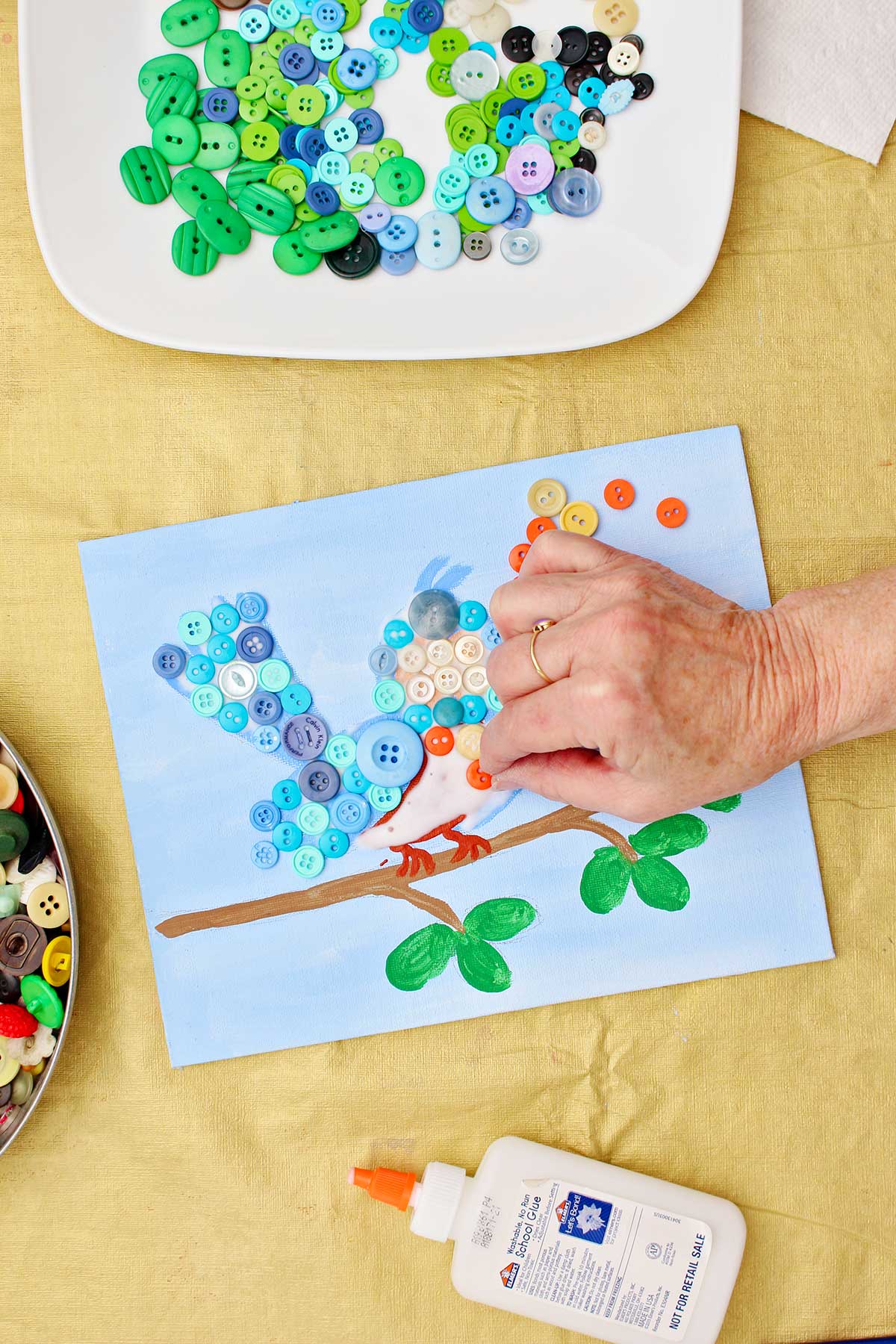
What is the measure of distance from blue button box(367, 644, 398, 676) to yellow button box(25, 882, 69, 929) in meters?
0.28

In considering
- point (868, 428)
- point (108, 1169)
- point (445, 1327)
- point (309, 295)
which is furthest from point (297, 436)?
point (445, 1327)

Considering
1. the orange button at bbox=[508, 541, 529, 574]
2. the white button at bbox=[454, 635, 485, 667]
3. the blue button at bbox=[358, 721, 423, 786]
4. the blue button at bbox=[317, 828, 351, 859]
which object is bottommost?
the blue button at bbox=[317, 828, 351, 859]

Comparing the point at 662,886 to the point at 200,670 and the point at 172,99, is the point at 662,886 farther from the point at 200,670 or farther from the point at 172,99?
the point at 172,99

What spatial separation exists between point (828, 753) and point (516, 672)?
274 mm

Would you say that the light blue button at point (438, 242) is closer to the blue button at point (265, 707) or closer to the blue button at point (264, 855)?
the blue button at point (265, 707)

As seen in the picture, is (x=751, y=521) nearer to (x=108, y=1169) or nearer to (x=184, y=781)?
(x=184, y=781)

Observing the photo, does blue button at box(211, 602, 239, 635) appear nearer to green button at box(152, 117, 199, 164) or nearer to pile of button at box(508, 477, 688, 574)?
pile of button at box(508, 477, 688, 574)

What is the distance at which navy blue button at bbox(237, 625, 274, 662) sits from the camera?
727mm

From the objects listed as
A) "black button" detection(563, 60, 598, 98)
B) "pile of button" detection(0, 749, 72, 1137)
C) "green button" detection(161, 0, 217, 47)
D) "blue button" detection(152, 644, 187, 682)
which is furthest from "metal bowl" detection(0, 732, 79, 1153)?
"black button" detection(563, 60, 598, 98)

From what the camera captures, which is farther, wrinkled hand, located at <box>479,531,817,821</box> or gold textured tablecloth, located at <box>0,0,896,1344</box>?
gold textured tablecloth, located at <box>0,0,896,1344</box>

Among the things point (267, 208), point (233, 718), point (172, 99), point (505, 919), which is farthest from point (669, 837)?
point (172, 99)

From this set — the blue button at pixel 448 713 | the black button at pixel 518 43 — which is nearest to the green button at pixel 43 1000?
the blue button at pixel 448 713

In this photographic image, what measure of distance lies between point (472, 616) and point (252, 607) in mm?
173

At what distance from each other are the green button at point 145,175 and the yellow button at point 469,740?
1.55 ft
